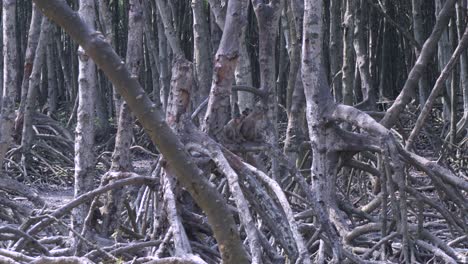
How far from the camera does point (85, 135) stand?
11.8 feet

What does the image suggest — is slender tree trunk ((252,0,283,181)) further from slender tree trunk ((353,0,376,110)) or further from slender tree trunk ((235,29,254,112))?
slender tree trunk ((353,0,376,110))

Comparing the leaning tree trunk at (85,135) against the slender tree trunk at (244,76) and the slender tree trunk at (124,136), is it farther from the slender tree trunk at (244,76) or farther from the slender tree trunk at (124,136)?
the slender tree trunk at (244,76)

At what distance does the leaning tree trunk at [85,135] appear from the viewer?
3514mm

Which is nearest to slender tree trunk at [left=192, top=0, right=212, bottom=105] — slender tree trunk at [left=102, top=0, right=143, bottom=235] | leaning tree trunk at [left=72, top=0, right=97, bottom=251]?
leaning tree trunk at [left=72, top=0, right=97, bottom=251]

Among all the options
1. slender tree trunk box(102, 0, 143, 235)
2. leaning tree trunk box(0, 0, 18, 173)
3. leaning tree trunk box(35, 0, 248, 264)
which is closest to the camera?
leaning tree trunk box(35, 0, 248, 264)

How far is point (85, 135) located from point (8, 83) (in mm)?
1408

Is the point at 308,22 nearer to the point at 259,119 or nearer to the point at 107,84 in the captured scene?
the point at 259,119

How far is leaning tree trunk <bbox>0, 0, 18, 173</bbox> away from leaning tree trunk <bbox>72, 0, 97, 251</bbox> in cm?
98

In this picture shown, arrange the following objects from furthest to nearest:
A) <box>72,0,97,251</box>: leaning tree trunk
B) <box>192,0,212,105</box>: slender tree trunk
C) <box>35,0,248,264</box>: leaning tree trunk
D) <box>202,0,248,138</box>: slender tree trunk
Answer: <box>192,0,212,105</box>: slender tree trunk → <box>72,0,97,251</box>: leaning tree trunk → <box>202,0,248,138</box>: slender tree trunk → <box>35,0,248,264</box>: leaning tree trunk

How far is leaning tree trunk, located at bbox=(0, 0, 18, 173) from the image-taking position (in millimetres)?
4530

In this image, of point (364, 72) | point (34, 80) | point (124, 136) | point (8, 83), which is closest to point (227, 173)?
point (124, 136)

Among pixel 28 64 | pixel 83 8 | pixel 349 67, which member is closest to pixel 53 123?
pixel 28 64

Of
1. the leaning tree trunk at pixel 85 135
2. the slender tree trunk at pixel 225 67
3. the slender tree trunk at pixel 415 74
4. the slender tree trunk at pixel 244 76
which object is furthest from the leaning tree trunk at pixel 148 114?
the slender tree trunk at pixel 244 76

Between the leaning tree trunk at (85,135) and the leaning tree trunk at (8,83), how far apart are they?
38.7 inches
